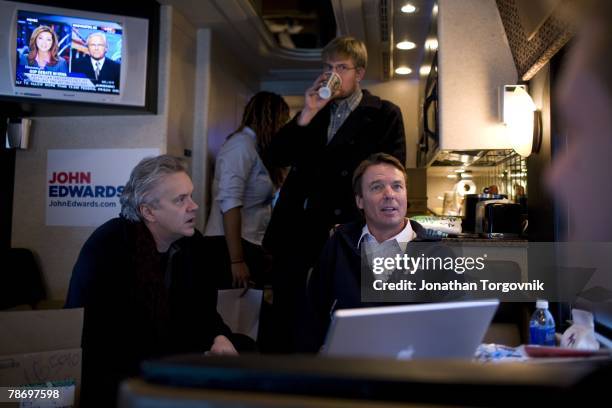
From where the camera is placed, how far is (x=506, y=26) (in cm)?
220

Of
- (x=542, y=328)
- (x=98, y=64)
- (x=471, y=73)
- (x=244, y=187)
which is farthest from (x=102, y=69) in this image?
(x=542, y=328)

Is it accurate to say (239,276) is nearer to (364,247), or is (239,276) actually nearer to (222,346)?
(222,346)

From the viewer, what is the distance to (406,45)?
12.7 ft

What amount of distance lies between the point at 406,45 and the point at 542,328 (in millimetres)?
3060

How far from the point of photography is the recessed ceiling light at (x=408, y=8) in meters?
3.16

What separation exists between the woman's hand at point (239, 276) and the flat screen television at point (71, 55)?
114cm

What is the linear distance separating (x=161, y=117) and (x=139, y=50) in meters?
0.41

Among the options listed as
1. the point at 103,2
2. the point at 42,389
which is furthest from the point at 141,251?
the point at 103,2

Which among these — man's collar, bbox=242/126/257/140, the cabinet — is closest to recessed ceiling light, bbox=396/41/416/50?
the cabinet

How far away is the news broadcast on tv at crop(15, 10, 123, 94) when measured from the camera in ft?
9.10

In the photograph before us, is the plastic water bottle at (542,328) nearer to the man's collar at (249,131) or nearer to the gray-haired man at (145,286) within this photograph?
the gray-haired man at (145,286)

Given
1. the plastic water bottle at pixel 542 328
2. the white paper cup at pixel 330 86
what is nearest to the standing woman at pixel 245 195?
the white paper cup at pixel 330 86

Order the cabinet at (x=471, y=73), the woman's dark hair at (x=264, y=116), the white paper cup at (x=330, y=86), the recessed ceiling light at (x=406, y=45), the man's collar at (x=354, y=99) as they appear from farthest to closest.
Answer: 1. the recessed ceiling light at (x=406, y=45)
2. the woman's dark hair at (x=264, y=116)
3. the cabinet at (x=471, y=73)
4. the man's collar at (x=354, y=99)
5. the white paper cup at (x=330, y=86)

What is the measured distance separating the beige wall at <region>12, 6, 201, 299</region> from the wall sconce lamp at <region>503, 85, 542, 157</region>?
78.6 inches
